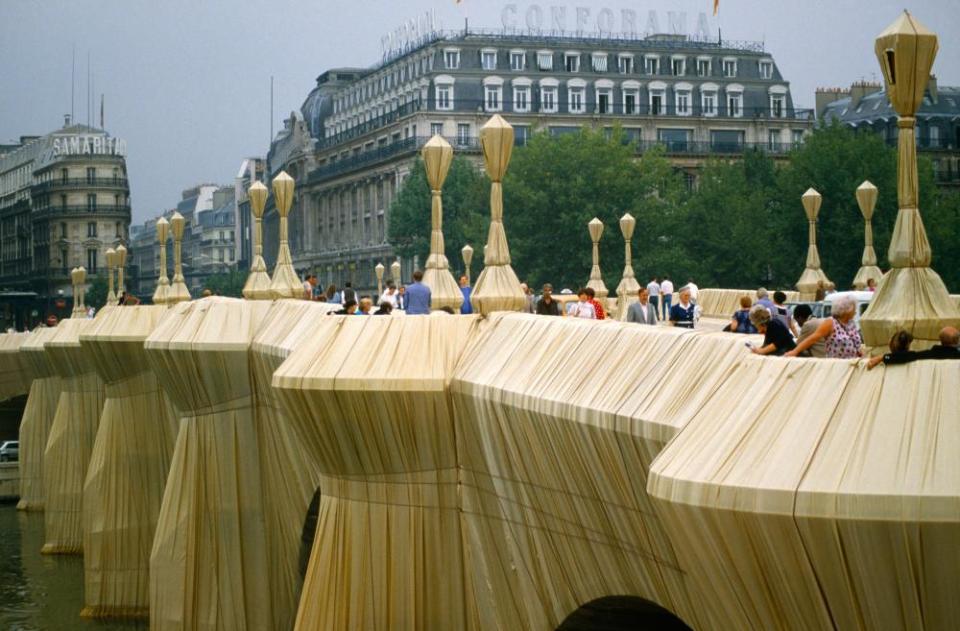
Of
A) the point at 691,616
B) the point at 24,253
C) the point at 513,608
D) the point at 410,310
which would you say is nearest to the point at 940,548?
the point at 691,616

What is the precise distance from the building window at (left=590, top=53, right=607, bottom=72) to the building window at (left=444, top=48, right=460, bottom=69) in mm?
7720

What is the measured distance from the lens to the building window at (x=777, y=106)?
104 metres

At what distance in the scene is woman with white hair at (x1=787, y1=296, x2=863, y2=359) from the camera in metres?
11.0

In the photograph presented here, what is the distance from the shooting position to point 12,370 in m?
66.3

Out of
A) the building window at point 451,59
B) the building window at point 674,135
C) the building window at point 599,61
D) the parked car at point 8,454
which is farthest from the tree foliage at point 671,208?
the parked car at point 8,454

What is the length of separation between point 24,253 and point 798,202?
295 feet

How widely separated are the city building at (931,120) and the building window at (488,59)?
19.9 meters

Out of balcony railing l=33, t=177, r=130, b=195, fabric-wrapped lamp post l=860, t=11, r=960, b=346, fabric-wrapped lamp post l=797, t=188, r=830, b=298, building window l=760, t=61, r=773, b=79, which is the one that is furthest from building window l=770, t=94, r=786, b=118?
fabric-wrapped lamp post l=860, t=11, r=960, b=346

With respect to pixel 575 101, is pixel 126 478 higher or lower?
lower

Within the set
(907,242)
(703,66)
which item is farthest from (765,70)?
(907,242)

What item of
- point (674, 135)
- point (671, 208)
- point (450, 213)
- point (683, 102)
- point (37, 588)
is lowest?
point (37, 588)

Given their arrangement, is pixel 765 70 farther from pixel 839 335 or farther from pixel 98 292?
pixel 839 335

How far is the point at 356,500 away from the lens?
17.0 metres

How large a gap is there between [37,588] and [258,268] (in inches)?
509
